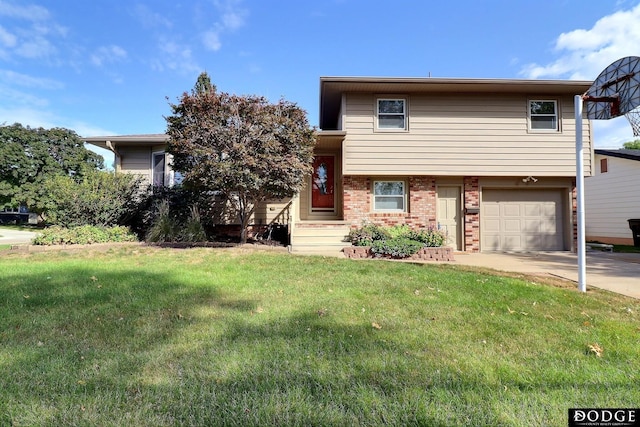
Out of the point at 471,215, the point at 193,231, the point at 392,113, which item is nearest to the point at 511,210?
the point at 471,215

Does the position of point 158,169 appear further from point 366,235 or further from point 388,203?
point 388,203

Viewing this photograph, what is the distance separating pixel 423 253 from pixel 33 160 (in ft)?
129

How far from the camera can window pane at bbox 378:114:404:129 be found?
9930 mm

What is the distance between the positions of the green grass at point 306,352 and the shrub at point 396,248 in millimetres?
2967

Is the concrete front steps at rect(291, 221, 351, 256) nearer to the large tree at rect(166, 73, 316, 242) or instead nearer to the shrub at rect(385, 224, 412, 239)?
the shrub at rect(385, 224, 412, 239)

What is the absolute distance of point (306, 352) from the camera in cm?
257

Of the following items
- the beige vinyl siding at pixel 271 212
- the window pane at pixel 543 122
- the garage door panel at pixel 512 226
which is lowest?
the garage door panel at pixel 512 226

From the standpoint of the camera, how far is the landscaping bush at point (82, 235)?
8.26 m

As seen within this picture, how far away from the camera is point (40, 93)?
15555mm

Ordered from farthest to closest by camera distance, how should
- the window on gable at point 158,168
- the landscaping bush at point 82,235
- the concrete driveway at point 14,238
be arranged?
1. the concrete driveway at point 14,238
2. the window on gable at point 158,168
3. the landscaping bush at point 82,235

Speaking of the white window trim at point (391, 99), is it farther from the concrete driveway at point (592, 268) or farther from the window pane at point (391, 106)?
the concrete driveway at point (592, 268)

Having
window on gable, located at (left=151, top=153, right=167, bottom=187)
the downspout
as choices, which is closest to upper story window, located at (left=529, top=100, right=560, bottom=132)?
window on gable, located at (left=151, top=153, right=167, bottom=187)

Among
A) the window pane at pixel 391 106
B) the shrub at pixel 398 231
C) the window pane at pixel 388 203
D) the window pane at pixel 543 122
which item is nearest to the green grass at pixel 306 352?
the shrub at pixel 398 231

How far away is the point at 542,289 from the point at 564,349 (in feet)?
7.63
